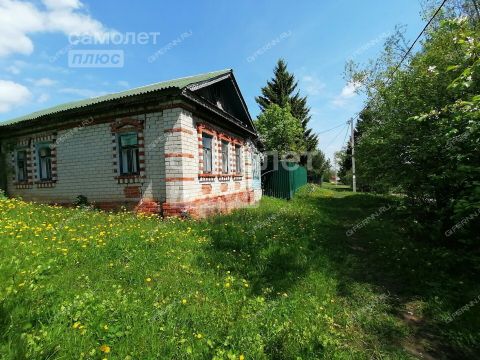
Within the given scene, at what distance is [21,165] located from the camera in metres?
12.9

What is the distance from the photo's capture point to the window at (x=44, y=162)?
11.6m

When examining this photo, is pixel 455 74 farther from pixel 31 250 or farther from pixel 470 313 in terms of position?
pixel 31 250

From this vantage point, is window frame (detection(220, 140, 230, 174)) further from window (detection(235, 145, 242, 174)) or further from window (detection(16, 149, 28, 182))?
window (detection(16, 149, 28, 182))

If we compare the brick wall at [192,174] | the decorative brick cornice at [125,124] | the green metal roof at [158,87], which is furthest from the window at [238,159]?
the decorative brick cornice at [125,124]

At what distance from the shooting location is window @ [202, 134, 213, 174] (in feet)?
35.2

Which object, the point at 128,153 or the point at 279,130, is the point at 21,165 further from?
the point at 279,130

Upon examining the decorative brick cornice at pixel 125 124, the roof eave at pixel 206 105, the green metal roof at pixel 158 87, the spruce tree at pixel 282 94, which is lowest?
the decorative brick cornice at pixel 125 124

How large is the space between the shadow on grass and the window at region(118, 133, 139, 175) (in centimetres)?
394

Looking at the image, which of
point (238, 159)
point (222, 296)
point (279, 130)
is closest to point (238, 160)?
point (238, 159)

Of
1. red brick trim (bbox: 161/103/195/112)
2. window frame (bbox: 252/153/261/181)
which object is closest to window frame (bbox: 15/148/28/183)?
red brick trim (bbox: 161/103/195/112)

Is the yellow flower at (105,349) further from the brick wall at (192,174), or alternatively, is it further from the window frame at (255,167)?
the window frame at (255,167)

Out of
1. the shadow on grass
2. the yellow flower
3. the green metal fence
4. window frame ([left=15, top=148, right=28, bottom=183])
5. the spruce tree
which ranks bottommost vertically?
the shadow on grass

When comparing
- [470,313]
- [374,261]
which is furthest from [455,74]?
[470,313]

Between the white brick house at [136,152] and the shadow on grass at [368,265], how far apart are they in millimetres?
2564
